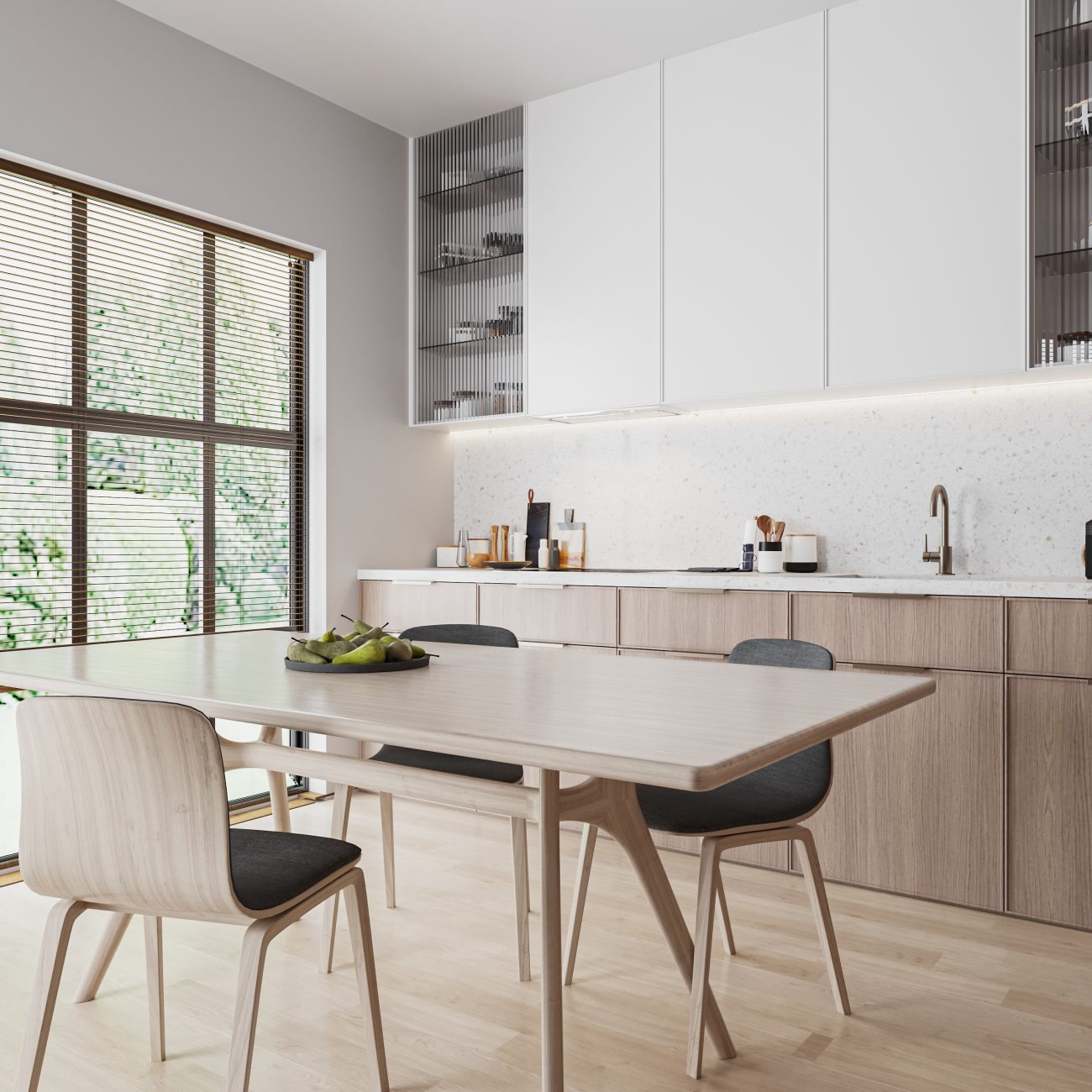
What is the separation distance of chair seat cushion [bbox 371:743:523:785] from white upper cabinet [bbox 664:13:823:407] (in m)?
1.70

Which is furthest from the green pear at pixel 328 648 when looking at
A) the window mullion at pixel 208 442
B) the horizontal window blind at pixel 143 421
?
the window mullion at pixel 208 442

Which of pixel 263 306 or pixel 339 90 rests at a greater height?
pixel 339 90

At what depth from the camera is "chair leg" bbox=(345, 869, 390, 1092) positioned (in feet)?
5.81

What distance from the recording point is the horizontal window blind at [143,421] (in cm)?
324

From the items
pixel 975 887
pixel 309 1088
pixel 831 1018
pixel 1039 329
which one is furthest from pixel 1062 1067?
pixel 1039 329

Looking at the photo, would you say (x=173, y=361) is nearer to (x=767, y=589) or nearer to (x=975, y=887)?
(x=767, y=589)

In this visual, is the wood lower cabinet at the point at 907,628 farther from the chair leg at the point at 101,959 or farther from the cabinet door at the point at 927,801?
the chair leg at the point at 101,959

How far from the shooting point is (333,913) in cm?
247

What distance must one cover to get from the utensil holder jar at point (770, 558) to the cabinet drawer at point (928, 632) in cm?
60

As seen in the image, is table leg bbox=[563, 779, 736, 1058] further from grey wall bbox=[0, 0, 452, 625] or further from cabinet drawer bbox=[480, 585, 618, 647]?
grey wall bbox=[0, 0, 452, 625]

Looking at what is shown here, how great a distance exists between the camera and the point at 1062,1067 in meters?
1.98

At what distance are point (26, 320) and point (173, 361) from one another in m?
0.56

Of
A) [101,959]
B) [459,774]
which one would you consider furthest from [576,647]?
[101,959]

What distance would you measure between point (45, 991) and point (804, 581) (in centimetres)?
229
